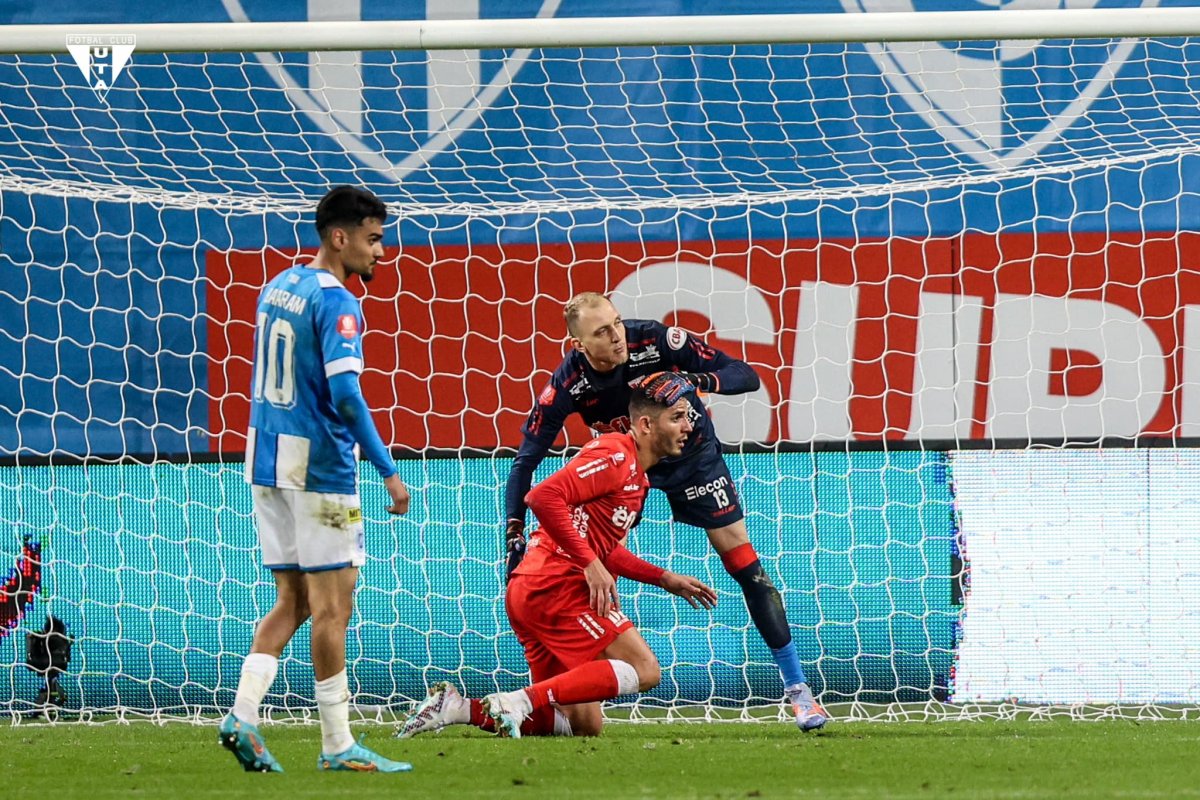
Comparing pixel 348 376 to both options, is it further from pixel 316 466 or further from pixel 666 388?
pixel 666 388

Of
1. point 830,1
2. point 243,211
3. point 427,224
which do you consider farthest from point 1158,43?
point 243,211

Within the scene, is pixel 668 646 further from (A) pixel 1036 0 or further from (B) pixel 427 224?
(A) pixel 1036 0

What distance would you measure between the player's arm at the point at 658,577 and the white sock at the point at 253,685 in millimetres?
1422

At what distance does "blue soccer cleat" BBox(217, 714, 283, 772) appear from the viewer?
3.85 metres

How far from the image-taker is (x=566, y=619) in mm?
4949

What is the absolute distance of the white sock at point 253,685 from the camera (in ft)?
12.7

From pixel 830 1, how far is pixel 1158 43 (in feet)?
5.53

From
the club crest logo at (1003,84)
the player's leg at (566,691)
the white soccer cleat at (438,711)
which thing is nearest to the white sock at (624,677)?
the player's leg at (566,691)

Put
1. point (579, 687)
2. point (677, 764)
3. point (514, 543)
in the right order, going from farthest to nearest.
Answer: point (514, 543) < point (579, 687) < point (677, 764)

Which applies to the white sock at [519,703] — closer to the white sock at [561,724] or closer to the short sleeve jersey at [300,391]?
the white sock at [561,724]

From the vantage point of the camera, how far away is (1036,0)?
25.4 feet

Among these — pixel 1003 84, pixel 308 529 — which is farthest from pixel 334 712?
pixel 1003 84

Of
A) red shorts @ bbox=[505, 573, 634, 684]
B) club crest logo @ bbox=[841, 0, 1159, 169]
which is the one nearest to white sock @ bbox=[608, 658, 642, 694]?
red shorts @ bbox=[505, 573, 634, 684]

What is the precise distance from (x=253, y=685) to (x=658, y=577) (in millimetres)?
1518
